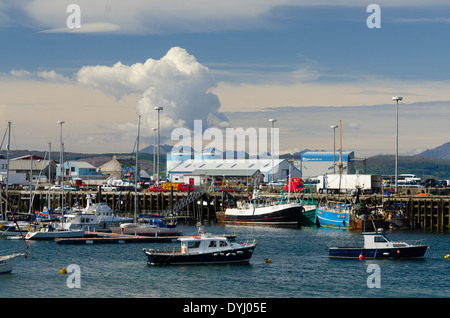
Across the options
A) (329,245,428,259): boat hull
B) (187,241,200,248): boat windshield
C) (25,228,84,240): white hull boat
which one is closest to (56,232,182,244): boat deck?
(25,228,84,240): white hull boat

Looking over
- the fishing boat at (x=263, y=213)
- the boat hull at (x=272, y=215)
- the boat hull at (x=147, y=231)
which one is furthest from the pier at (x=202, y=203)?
the boat hull at (x=147, y=231)

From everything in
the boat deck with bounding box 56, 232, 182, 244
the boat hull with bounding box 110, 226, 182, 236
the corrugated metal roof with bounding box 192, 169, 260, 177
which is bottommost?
the boat deck with bounding box 56, 232, 182, 244

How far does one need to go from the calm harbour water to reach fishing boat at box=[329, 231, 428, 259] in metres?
→ 0.70

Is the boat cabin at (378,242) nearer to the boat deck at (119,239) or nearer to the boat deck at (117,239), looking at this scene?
the boat deck at (119,239)

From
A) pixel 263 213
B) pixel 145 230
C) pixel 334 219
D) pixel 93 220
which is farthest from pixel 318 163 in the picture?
pixel 145 230

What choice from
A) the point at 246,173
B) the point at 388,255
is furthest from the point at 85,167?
the point at 388,255

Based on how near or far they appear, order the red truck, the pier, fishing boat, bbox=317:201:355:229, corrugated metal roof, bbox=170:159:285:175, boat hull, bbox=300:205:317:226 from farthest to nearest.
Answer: corrugated metal roof, bbox=170:159:285:175, the red truck, boat hull, bbox=300:205:317:226, the pier, fishing boat, bbox=317:201:355:229

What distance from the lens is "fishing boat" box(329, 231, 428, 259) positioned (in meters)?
52.9

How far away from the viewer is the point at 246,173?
143500mm

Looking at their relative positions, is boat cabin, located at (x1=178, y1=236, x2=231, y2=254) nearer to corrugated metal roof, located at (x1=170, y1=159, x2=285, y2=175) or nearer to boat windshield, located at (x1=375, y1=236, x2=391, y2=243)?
boat windshield, located at (x1=375, y1=236, x2=391, y2=243)

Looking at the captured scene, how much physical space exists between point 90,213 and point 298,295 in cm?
4227

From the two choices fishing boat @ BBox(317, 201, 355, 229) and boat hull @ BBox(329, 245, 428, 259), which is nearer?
boat hull @ BBox(329, 245, 428, 259)

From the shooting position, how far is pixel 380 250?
2082 inches
